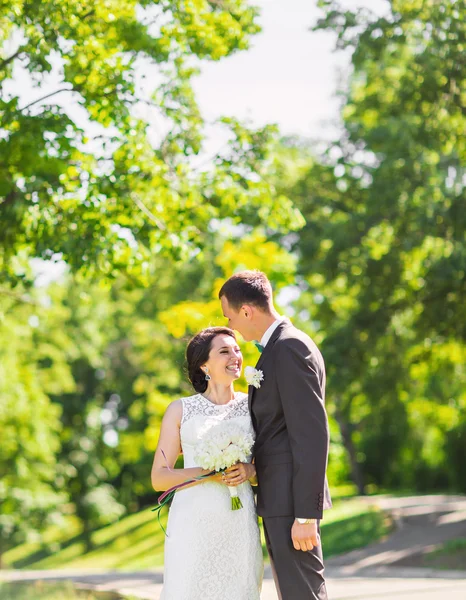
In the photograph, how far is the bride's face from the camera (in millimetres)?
4953

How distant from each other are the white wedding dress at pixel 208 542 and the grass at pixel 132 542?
14.9 meters

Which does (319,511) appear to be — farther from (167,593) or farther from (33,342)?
(33,342)

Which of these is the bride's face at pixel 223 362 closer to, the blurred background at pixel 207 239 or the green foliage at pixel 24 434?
the blurred background at pixel 207 239

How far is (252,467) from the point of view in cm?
462

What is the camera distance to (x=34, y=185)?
862cm

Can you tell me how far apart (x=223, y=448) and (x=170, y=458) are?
37cm

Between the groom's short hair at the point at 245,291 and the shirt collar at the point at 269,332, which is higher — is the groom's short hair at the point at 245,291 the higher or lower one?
the higher one

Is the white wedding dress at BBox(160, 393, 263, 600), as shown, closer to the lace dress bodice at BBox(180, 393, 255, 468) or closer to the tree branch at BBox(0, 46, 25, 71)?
the lace dress bodice at BBox(180, 393, 255, 468)

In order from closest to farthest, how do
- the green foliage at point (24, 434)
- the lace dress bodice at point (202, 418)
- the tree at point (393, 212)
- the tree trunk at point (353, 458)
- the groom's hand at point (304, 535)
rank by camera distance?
the groom's hand at point (304, 535) → the lace dress bodice at point (202, 418) → the tree at point (393, 212) → the green foliage at point (24, 434) → the tree trunk at point (353, 458)

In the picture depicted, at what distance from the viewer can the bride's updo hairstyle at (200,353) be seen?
198 inches

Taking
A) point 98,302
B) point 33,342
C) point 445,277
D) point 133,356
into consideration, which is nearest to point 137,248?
point 445,277

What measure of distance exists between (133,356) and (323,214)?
23940 millimetres

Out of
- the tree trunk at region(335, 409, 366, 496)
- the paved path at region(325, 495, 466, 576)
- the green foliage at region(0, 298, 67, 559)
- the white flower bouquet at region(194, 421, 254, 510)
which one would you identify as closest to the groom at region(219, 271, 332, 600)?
the white flower bouquet at region(194, 421, 254, 510)

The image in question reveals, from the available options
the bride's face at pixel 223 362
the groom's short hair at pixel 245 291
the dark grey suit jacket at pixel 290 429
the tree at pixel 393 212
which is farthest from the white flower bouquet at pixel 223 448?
the tree at pixel 393 212
